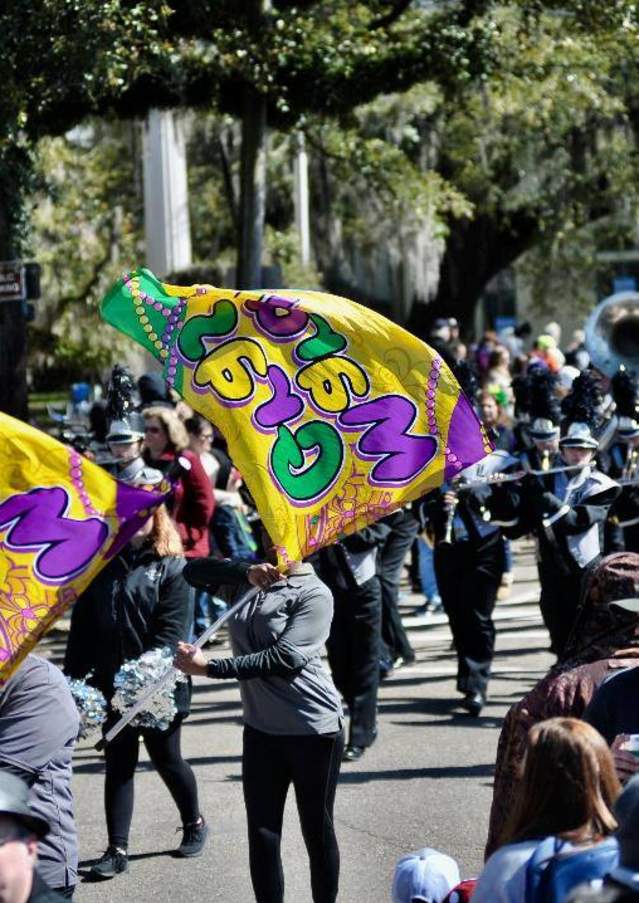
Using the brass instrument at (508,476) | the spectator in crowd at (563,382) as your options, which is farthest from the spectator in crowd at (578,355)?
the brass instrument at (508,476)

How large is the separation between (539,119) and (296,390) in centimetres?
2120

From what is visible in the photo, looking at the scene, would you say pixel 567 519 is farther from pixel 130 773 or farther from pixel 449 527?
pixel 130 773

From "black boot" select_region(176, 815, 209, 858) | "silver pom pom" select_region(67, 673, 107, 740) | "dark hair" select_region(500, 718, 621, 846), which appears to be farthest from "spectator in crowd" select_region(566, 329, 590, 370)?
"dark hair" select_region(500, 718, 621, 846)

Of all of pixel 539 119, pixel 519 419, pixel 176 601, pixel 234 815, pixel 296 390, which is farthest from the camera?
pixel 539 119

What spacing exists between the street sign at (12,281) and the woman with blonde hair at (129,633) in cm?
882

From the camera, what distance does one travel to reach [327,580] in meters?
9.45

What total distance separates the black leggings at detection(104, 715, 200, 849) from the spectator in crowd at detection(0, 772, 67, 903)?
3548mm

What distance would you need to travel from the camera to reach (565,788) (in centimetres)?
390

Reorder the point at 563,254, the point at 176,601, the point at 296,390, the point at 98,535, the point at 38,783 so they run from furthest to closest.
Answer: the point at 563,254, the point at 176,601, the point at 296,390, the point at 38,783, the point at 98,535

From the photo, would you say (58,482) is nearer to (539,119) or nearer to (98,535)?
(98,535)

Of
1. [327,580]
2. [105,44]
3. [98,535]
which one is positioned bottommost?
[327,580]

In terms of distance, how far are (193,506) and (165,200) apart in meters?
13.3

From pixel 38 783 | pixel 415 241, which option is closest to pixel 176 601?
pixel 38 783

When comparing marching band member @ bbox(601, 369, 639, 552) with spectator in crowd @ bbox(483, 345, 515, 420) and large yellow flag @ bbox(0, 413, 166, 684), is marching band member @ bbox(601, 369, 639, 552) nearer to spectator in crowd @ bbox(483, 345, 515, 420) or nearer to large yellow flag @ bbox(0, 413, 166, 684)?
spectator in crowd @ bbox(483, 345, 515, 420)
